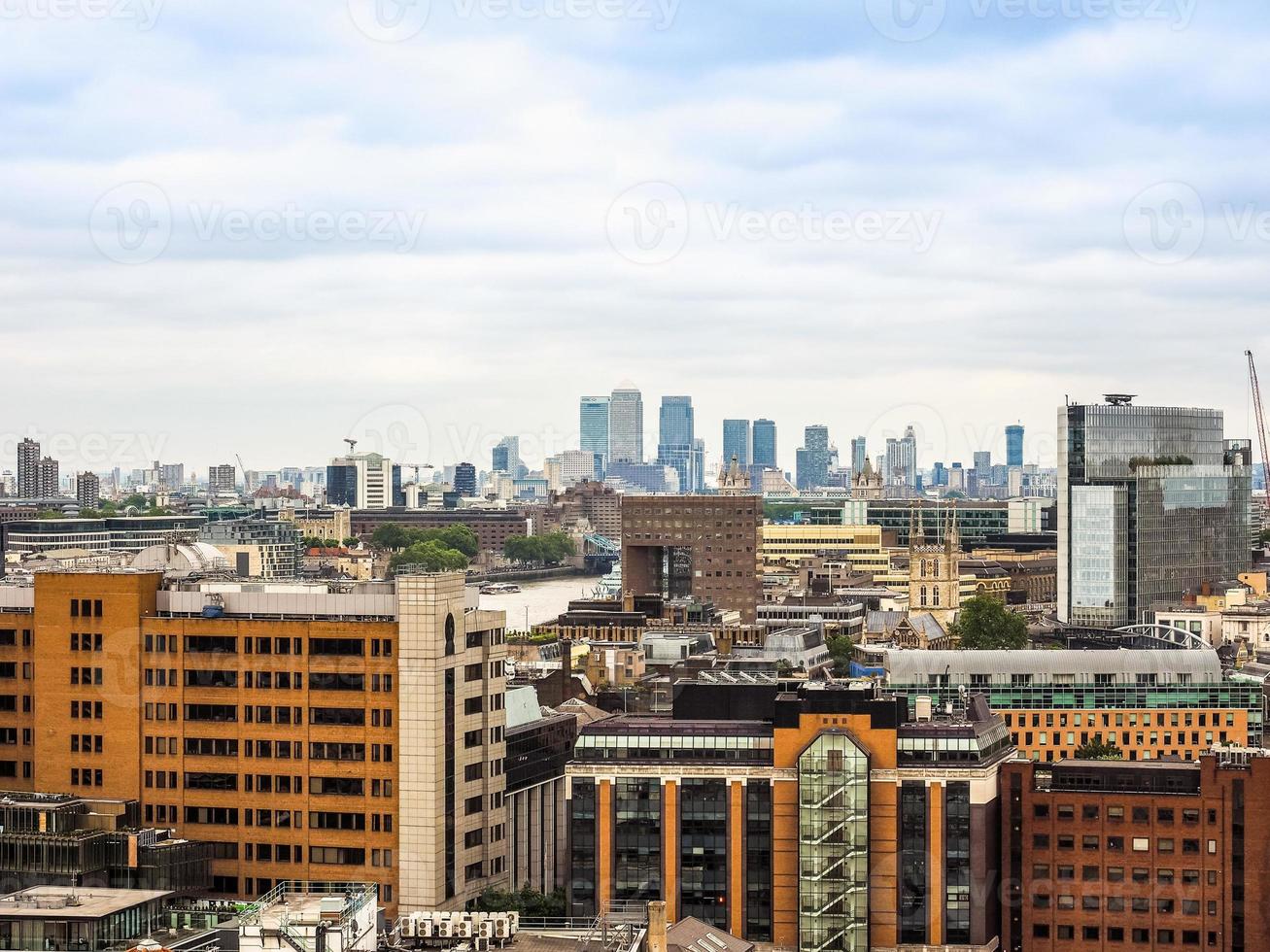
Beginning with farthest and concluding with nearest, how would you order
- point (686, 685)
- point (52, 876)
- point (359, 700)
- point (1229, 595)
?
point (1229, 595) → point (686, 685) → point (359, 700) → point (52, 876)

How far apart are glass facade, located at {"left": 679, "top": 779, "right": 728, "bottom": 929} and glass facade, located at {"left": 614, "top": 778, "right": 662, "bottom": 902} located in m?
0.75

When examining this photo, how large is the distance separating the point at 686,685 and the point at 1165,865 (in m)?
15.8

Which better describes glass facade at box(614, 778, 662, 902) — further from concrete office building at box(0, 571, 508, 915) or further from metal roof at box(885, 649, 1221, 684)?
metal roof at box(885, 649, 1221, 684)

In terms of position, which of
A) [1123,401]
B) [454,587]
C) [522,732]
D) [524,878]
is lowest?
[524,878]

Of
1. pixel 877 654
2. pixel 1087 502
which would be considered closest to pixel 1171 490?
pixel 1087 502

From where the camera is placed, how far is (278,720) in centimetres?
6050

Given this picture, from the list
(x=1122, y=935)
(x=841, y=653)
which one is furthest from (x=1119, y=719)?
(x=841, y=653)

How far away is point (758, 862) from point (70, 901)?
21602 millimetres

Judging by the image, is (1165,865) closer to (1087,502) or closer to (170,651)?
(170,651)

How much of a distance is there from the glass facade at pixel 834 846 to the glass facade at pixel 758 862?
113cm

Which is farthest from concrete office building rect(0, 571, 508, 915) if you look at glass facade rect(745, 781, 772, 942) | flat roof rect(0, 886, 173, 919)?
flat roof rect(0, 886, 173, 919)

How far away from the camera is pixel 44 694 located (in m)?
62.3

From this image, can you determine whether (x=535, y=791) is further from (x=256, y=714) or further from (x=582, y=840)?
(x=256, y=714)

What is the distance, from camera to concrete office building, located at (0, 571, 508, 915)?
196ft
